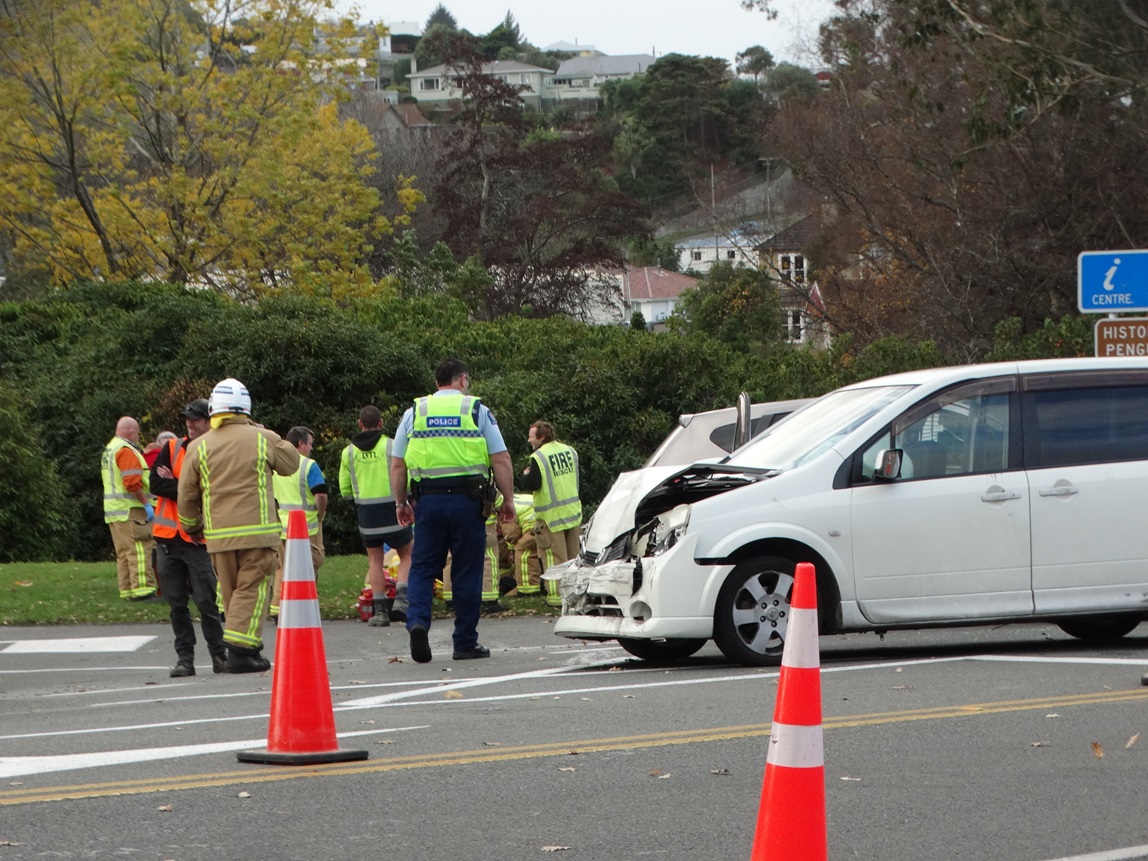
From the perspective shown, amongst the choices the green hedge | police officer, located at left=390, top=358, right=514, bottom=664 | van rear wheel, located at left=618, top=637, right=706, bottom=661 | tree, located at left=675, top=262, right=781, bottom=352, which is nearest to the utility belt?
police officer, located at left=390, top=358, right=514, bottom=664

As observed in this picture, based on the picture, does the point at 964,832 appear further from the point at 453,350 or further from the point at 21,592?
the point at 453,350

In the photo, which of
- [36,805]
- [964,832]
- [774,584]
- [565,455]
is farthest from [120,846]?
[565,455]

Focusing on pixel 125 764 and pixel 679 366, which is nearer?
pixel 125 764

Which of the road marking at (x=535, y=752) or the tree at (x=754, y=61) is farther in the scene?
the tree at (x=754, y=61)

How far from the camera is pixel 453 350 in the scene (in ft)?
92.7

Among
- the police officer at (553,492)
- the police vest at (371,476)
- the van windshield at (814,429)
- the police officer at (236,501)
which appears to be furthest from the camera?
the police officer at (553,492)

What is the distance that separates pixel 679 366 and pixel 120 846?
792 inches

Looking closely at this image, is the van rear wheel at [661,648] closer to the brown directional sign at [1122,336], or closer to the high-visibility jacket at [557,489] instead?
the high-visibility jacket at [557,489]

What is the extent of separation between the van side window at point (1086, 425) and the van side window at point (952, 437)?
0.65 feet

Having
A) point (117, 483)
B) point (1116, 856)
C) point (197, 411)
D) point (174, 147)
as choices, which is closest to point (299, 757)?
point (1116, 856)

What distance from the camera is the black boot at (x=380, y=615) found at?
52.2 feet

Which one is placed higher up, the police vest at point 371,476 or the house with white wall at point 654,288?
the house with white wall at point 654,288

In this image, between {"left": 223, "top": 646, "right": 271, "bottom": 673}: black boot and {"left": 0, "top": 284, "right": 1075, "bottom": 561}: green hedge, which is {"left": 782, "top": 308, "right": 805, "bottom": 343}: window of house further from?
{"left": 223, "top": 646, "right": 271, "bottom": 673}: black boot

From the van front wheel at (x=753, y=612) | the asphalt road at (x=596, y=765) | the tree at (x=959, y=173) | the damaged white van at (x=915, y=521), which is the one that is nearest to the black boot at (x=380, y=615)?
the asphalt road at (x=596, y=765)
